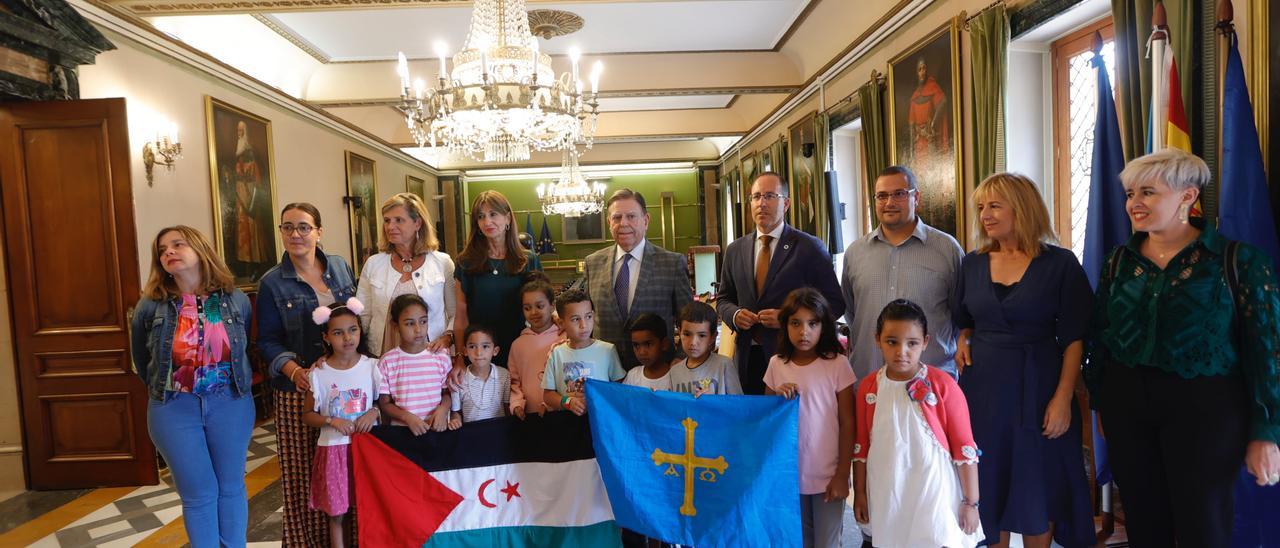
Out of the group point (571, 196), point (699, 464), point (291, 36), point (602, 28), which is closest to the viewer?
point (699, 464)

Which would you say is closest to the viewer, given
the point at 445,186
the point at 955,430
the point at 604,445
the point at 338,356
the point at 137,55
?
the point at 955,430

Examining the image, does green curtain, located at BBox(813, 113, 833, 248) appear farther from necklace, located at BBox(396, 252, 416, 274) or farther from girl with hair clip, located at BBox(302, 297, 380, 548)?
girl with hair clip, located at BBox(302, 297, 380, 548)

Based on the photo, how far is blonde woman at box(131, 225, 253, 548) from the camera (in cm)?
275

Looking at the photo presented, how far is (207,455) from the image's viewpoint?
2.81 m

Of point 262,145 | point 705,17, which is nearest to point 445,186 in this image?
point 262,145

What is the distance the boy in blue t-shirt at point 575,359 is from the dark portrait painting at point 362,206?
7.34 m

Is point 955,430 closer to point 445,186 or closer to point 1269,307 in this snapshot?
point 1269,307

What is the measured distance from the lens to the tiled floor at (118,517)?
364 cm

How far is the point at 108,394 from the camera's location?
4.46 m

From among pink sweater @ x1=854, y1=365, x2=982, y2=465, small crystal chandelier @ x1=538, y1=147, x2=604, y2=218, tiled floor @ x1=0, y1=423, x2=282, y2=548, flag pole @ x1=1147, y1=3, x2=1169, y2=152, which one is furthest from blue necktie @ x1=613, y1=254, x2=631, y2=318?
small crystal chandelier @ x1=538, y1=147, x2=604, y2=218

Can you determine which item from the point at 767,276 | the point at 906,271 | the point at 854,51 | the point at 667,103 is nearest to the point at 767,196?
the point at 767,276

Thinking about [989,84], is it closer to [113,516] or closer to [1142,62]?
[1142,62]

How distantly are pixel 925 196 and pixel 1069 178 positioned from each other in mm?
1146

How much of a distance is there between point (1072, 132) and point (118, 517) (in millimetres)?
6358
